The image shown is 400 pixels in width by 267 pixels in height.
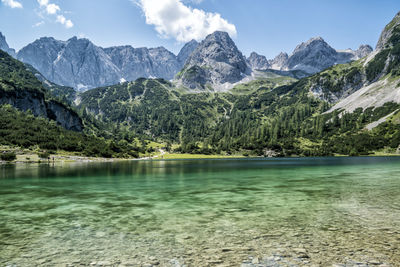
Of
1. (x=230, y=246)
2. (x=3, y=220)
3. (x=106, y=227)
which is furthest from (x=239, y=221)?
(x=3, y=220)

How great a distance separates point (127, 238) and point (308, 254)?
1191cm

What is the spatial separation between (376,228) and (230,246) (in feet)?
40.1

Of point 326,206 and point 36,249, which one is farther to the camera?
point 326,206

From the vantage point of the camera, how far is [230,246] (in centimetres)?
1612

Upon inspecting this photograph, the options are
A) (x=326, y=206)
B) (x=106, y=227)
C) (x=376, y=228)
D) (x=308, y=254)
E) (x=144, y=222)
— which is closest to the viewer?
(x=308, y=254)

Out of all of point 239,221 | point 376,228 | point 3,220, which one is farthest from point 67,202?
point 376,228

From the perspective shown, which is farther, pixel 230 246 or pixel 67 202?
pixel 67 202

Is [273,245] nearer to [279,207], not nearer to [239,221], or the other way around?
[239,221]

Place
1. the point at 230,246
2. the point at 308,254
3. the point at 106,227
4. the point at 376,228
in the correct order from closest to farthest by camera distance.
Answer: the point at 308,254 < the point at 230,246 < the point at 376,228 < the point at 106,227

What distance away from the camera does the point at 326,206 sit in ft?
97.3

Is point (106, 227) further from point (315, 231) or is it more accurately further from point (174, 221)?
point (315, 231)

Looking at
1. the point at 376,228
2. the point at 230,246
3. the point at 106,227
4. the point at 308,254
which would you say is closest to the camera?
the point at 308,254

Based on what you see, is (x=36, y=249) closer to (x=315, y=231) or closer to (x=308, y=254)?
(x=308, y=254)

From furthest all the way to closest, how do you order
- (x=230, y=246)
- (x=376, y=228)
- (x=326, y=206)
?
1. (x=326, y=206)
2. (x=376, y=228)
3. (x=230, y=246)
